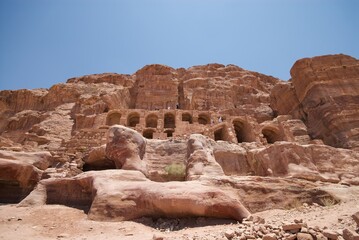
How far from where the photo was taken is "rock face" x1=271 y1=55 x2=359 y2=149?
27.6 metres

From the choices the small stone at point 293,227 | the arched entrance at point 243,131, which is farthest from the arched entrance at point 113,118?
the small stone at point 293,227

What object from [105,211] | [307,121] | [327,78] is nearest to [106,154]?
[105,211]

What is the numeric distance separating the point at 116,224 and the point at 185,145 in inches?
276

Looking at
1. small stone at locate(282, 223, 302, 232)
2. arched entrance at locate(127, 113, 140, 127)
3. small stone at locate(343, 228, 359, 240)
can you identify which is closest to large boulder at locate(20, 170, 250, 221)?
small stone at locate(282, 223, 302, 232)

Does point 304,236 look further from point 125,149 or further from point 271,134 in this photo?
point 271,134

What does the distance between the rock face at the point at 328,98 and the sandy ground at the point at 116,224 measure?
75.5 feet

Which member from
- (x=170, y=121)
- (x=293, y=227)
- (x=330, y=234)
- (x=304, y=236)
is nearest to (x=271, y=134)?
(x=170, y=121)

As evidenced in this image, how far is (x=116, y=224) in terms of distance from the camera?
22.1ft

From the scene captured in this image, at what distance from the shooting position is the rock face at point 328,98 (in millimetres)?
27609

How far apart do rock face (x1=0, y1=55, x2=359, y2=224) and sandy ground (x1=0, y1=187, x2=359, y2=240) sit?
0.38 meters

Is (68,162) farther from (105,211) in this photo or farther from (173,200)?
(173,200)

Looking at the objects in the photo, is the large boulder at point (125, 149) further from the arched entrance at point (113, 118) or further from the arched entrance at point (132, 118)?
the arched entrance at point (113, 118)

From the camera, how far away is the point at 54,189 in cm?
926

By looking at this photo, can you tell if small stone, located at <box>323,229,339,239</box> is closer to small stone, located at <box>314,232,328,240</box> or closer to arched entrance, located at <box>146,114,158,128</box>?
small stone, located at <box>314,232,328,240</box>
